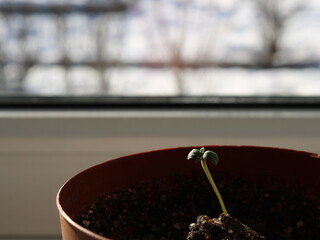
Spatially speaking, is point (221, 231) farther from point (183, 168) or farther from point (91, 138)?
point (91, 138)

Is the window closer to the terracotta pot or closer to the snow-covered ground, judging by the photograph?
the snow-covered ground

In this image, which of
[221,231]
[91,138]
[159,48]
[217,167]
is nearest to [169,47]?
[159,48]

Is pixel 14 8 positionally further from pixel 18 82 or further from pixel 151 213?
pixel 151 213

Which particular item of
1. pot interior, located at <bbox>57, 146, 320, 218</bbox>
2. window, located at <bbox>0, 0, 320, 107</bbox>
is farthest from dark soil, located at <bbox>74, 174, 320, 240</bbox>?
window, located at <bbox>0, 0, 320, 107</bbox>

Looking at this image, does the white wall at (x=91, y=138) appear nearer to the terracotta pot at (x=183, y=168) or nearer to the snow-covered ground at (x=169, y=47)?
the snow-covered ground at (x=169, y=47)

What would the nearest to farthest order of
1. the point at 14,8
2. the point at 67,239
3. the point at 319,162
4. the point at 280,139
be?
the point at 67,239 → the point at 319,162 → the point at 280,139 → the point at 14,8

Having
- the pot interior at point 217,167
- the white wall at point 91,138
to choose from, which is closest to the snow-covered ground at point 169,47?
the white wall at point 91,138

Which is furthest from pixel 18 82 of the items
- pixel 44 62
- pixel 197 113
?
pixel 197 113
